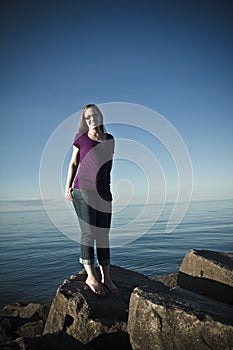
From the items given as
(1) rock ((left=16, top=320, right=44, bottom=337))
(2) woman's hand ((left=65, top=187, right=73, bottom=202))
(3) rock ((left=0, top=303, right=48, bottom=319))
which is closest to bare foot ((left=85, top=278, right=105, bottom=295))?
(2) woman's hand ((left=65, top=187, right=73, bottom=202))

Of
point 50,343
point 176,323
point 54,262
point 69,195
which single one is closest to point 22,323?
point 50,343

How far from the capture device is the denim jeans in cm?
327

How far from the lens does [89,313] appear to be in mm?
2951

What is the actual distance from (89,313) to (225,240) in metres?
16.2

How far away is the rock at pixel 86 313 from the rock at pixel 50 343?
0.35 meters

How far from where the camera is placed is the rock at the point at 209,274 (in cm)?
340

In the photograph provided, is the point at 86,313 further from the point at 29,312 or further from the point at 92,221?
the point at 29,312

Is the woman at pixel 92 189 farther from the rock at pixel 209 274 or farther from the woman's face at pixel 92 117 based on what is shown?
the rock at pixel 209 274

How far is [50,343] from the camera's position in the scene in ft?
7.61

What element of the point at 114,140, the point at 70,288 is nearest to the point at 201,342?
the point at 70,288

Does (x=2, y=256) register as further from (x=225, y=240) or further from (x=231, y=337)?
(x=231, y=337)

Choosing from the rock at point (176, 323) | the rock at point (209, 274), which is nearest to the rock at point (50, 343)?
the rock at point (176, 323)

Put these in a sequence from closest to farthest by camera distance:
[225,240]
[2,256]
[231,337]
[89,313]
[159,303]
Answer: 1. [231,337]
2. [159,303]
3. [89,313]
4. [2,256]
5. [225,240]

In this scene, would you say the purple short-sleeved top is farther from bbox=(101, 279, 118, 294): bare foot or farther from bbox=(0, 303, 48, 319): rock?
bbox=(0, 303, 48, 319): rock
